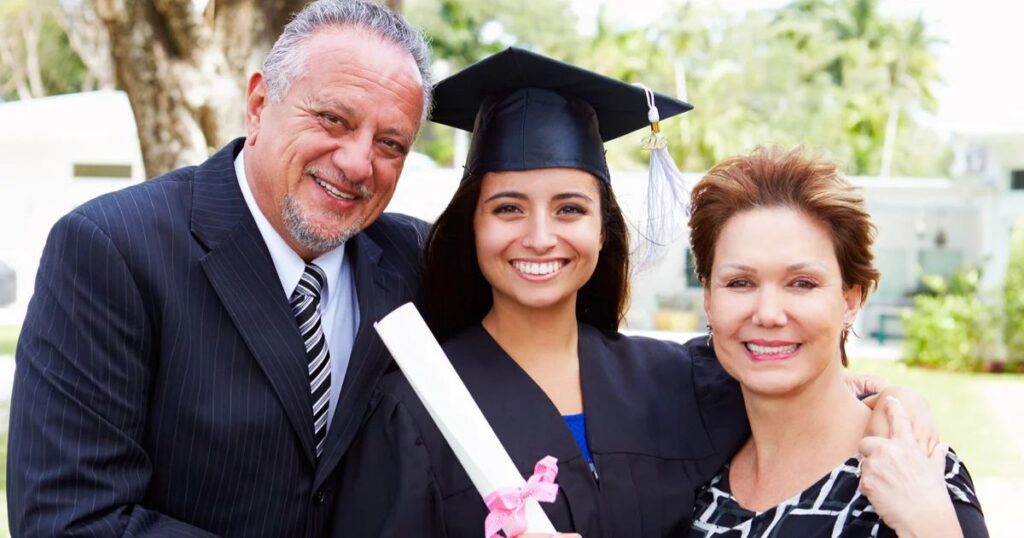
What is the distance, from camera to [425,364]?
2211 millimetres

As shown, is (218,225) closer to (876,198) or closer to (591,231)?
(591,231)

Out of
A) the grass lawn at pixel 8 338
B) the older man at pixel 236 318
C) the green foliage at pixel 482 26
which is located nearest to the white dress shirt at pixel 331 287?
the older man at pixel 236 318

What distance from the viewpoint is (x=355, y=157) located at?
2559 mm

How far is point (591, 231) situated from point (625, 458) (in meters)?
0.58

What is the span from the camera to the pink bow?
2150 mm

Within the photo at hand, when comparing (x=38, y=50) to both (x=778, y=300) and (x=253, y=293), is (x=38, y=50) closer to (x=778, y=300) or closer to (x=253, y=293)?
(x=253, y=293)

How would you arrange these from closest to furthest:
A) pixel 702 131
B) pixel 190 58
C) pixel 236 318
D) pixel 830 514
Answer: pixel 830 514
pixel 236 318
pixel 190 58
pixel 702 131

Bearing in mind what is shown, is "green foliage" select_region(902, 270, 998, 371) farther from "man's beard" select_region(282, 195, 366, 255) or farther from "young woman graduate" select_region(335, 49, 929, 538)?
"man's beard" select_region(282, 195, 366, 255)

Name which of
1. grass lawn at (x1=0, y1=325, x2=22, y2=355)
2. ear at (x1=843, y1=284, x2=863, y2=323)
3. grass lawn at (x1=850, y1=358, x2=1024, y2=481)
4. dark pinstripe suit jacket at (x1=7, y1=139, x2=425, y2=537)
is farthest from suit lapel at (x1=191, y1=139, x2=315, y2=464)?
grass lawn at (x1=0, y1=325, x2=22, y2=355)

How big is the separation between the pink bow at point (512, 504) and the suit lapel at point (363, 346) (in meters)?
0.46

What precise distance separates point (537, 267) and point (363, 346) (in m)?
0.48

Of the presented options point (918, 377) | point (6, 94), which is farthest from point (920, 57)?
point (6, 94)

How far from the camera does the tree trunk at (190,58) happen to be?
5.50 metres

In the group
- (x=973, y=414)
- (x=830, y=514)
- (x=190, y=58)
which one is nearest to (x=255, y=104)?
(x=830, y=514)
